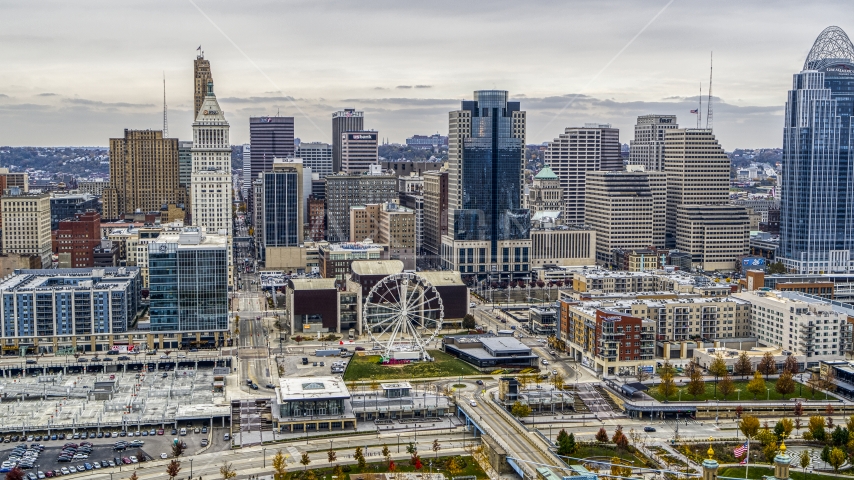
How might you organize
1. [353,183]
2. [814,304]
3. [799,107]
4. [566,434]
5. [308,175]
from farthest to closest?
[308,175]
[353,183]
[799,107]
[814,304]
[566,434]

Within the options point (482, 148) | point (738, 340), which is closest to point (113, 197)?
point (482, 148)

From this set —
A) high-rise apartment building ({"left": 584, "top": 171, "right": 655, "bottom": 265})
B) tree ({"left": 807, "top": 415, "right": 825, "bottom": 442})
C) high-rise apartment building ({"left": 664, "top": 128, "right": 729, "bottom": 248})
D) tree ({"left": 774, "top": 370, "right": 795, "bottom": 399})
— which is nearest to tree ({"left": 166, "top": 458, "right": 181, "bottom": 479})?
tree ({"left": 807, "top": 415, "right": 825, "bottom": 442})

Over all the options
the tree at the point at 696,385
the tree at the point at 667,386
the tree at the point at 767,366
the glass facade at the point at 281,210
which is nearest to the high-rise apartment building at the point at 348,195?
the glass facade at the point at 281,210

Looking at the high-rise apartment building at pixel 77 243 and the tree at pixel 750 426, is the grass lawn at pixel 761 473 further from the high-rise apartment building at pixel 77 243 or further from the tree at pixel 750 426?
the high-rise apartment building at pixel 77 243

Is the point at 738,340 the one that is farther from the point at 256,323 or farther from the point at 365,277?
the point at 256,323

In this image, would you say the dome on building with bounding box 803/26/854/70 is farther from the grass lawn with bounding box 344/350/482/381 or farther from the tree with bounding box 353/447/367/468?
the tree with bounding box 353/447/367/468
